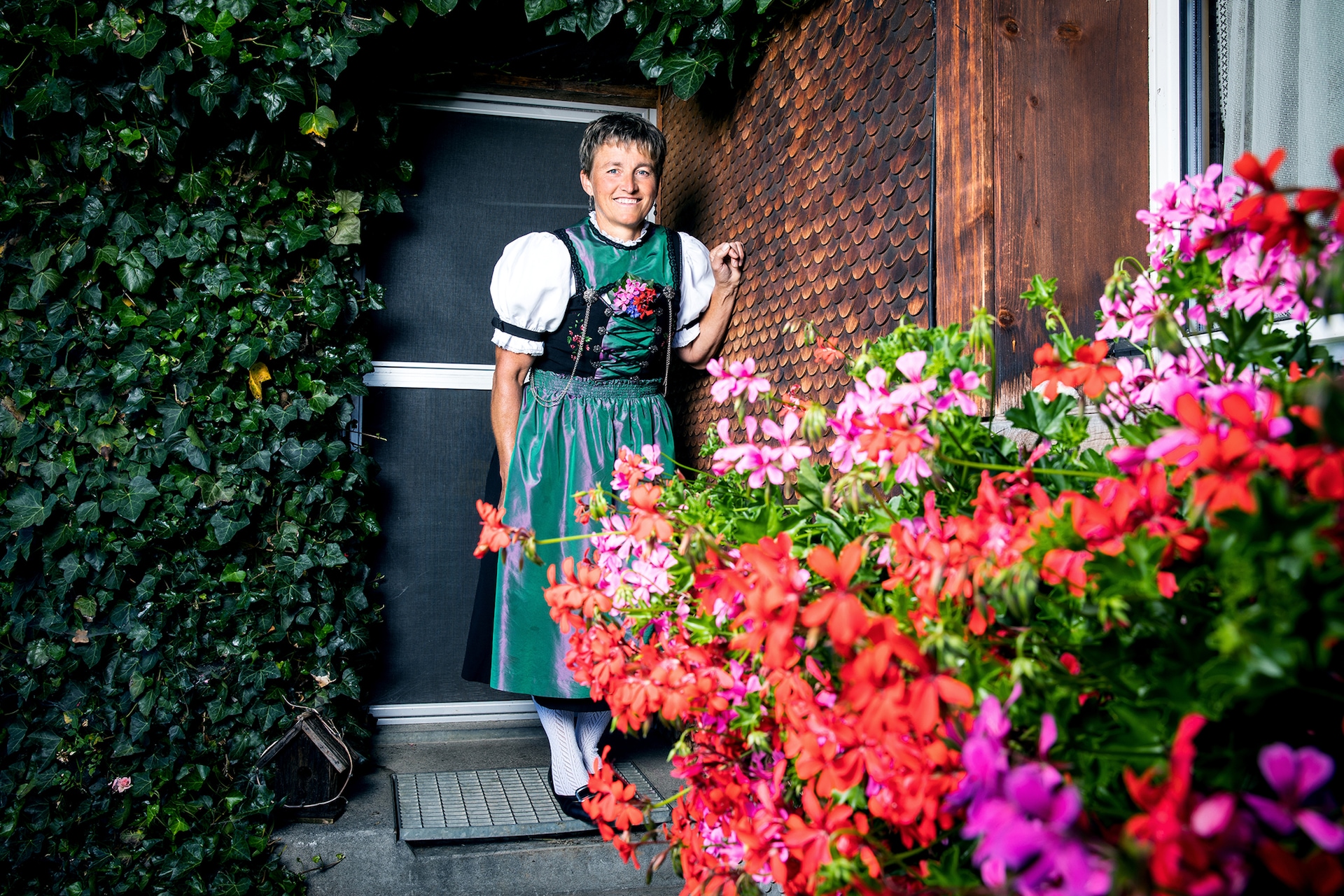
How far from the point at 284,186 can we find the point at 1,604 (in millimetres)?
1327

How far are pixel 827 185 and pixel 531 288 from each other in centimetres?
80

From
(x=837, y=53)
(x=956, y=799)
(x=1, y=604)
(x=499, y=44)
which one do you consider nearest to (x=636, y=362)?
(x=837, y=53)

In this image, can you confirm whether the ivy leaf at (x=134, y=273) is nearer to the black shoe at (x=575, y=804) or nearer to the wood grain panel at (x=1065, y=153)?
the black shoe at (x=575, y=804)

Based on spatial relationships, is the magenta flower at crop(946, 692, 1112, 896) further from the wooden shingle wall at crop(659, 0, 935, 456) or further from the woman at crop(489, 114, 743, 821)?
the woman at crop(489, 114, 743, 821)

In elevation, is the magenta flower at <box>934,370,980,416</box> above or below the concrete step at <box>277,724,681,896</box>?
above

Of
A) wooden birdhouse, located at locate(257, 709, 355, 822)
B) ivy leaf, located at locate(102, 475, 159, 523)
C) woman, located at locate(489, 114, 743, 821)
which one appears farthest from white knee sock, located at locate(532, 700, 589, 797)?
ivy leaf, located at locate(102, 475, 159, 523)

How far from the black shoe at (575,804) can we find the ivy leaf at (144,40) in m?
2.21

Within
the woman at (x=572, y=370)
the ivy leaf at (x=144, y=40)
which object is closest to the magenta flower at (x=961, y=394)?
the woman at (x=572, y=370)

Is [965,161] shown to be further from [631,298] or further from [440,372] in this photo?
[440,372]

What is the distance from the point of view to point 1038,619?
0.73 m

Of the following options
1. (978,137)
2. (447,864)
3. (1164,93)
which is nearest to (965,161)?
(978,137)

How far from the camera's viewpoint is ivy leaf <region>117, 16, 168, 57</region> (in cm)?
207

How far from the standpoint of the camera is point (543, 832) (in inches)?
82.9

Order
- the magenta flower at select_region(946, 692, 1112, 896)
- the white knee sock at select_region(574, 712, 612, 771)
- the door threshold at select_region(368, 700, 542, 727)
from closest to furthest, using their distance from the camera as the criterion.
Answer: the magenta flower at select_region(946, 692, 1112, 896) → the white knee sock at select_region(574, 712, 612, 771) → the door threshold at select_region(368, 700, 542, 727)
